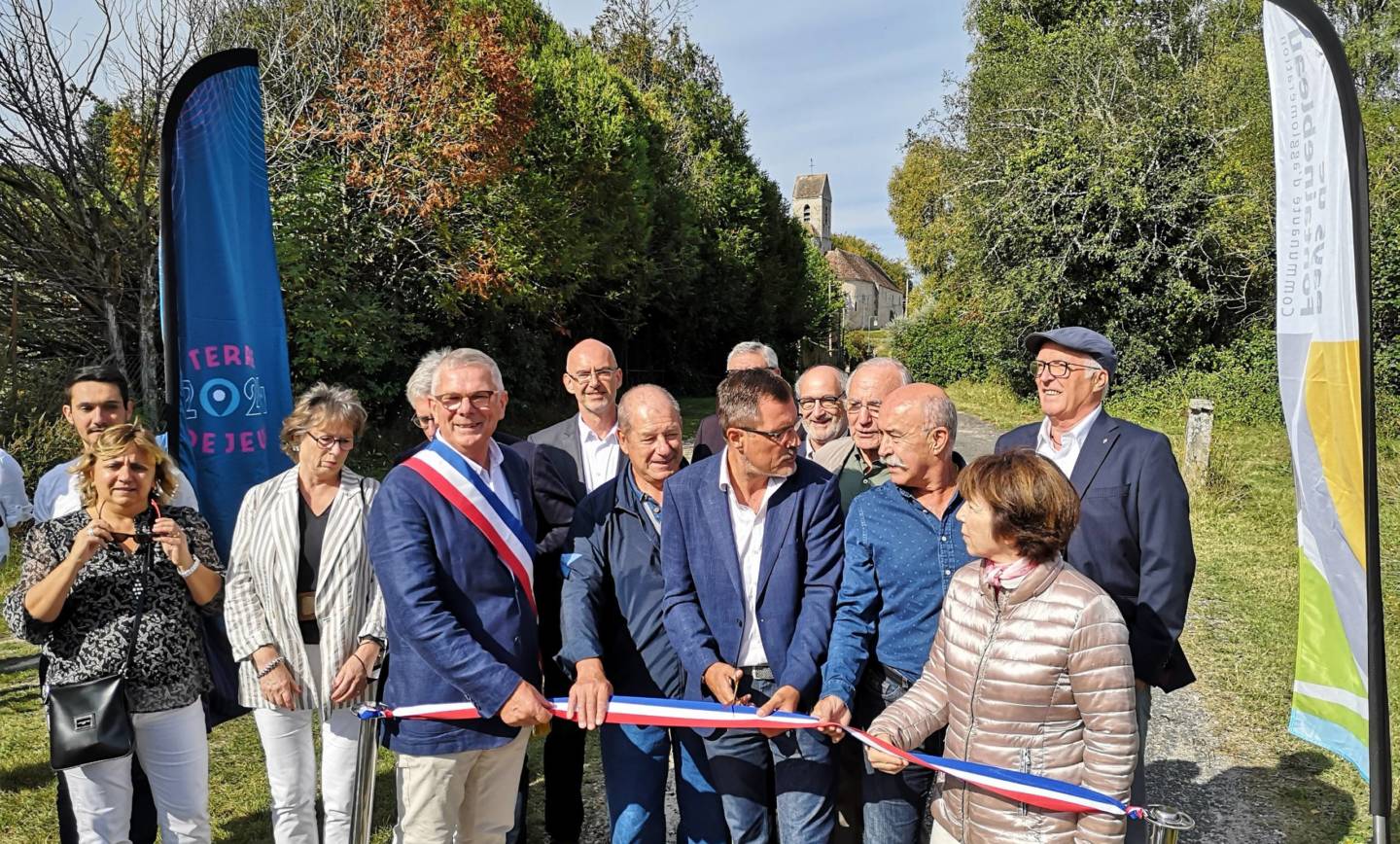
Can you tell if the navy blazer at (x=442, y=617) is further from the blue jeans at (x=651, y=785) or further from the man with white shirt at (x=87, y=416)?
the man with white shirt at (x=87, y=416)

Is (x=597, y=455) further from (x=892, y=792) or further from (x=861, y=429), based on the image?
(x=892, y=792)

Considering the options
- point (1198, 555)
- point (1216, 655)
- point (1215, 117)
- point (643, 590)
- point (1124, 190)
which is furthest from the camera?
point (1215, 117)

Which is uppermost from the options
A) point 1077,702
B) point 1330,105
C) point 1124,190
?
point 1124,190

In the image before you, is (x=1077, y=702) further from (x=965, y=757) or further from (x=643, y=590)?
(x=643, y=590)

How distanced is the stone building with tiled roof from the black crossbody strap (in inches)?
3779

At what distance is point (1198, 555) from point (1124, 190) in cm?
1384

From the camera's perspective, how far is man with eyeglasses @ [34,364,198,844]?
12.2ft

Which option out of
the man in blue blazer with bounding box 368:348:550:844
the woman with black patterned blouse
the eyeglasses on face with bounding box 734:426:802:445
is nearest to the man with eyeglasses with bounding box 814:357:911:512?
the eyeglasses on face with bounding box 734:426:802:445

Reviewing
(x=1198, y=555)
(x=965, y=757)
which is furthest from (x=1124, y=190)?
(x=965, y=757)

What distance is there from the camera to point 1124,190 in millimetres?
20984

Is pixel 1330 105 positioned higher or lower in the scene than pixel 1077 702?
higher

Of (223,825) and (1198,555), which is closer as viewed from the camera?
(223,825)

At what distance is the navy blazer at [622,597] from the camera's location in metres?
3.31

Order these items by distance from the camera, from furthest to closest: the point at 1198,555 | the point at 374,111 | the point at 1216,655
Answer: the point at 374,111 < the point at 1198,555 < the point at 1216,655
